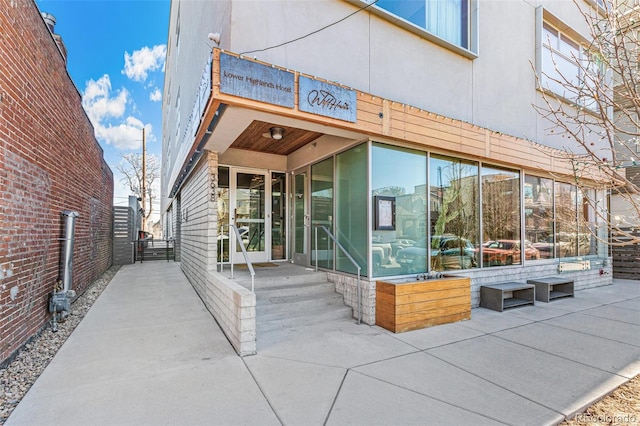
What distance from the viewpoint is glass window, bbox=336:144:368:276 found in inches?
195

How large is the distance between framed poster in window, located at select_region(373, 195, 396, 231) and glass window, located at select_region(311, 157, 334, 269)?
3.58 feet

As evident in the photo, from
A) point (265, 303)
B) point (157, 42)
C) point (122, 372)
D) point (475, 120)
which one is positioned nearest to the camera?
point (122, 372)

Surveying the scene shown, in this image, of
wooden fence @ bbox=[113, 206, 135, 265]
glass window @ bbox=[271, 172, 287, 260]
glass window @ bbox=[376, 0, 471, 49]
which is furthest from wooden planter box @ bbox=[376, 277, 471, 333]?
wooden fence @ bbox=[113, 206, 135, 265]

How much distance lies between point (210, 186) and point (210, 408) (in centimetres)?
364

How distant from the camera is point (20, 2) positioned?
11.1ft

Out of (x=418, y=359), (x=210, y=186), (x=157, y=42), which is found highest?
(x=157, y=42)

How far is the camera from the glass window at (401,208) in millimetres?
4957

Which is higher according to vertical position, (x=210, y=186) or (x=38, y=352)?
(x=210, y=186)

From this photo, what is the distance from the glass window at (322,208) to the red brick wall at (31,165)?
4017 millimetres

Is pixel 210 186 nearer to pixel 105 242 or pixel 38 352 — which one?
pixel 38 352

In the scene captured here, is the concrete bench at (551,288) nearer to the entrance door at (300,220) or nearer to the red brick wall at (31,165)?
the entrance door at (300,220)

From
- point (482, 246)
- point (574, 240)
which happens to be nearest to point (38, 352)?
point (482, 246)

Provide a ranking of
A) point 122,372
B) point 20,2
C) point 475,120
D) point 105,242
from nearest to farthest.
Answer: point 122,372, point 20,2, point 475,120, point 105,242

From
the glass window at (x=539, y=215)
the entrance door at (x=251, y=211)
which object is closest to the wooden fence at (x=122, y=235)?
the entrance door at (x=251, y=211)
